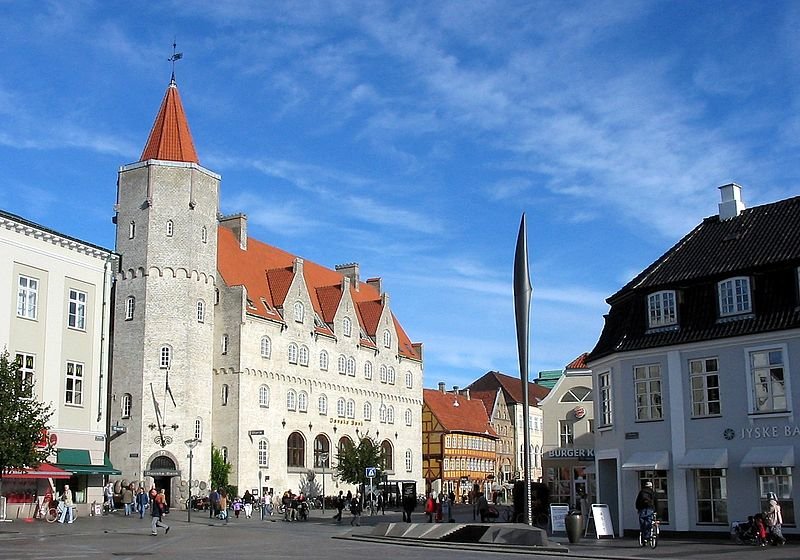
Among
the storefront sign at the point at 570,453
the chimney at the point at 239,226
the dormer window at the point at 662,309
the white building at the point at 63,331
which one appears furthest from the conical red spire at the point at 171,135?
the dormer window at the point at 662,309

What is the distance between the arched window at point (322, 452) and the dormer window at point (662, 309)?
44.7 meters

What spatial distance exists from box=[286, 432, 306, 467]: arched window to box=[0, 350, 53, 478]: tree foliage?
36660 millimetres

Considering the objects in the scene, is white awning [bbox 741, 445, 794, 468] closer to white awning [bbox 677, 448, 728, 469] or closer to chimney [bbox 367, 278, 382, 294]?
white awning [bbox 677, 448, 728, 469]

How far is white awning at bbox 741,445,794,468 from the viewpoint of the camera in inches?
1105

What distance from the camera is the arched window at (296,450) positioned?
7081 cm

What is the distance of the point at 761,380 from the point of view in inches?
1164

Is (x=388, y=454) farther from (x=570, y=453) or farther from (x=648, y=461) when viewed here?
(x=648, y=461)

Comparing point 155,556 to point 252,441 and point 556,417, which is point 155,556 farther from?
point 252,441

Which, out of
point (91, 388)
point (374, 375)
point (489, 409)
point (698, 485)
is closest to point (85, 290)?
point (91, 388)

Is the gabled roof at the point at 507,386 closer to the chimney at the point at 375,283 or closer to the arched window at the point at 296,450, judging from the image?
the chimney at the point at 375,283

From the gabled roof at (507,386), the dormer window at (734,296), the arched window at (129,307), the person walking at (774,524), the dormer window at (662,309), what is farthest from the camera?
the gabled roof at (507,386)

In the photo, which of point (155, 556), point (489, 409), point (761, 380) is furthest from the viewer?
point (489, 409)

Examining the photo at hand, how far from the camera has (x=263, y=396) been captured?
68.3m

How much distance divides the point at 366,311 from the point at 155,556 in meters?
62.8
